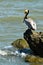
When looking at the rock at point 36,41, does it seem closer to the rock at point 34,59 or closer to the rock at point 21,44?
the rock at point 34,59

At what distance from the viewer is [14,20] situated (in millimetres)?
19672

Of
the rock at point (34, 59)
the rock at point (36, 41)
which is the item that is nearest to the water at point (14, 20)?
the rock at point (34, 59)

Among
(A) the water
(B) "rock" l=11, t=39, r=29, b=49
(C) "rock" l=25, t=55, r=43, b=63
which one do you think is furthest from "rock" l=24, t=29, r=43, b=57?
(B) "rock" l=11, t=39, r=29, b=49

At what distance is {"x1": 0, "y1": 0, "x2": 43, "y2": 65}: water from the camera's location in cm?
1302

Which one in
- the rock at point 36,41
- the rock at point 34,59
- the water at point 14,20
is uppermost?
the rock at point 36,41

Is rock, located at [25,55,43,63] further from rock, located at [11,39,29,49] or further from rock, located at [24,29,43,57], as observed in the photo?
rock, located at [11,39,29,49]

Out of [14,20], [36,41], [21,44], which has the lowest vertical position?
[14,20]

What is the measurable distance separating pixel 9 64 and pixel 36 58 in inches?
37.9

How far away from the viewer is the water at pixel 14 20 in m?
13.0

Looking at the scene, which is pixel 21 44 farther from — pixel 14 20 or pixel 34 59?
pixel 14 20

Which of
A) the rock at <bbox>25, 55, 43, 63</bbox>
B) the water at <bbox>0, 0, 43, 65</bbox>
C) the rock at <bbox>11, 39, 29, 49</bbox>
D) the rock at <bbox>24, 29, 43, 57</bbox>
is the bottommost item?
the water at <bbox>0, 0, 43, 65</bbox>

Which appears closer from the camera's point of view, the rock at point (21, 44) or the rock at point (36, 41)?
the rock at point (36, 41)

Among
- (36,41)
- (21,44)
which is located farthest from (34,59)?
(21,44)

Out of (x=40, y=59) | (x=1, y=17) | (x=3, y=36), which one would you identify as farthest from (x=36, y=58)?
(x=1, y=17)
